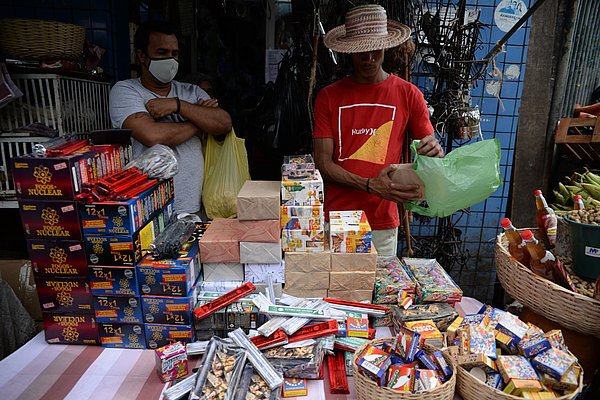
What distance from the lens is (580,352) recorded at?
1439 millimetres

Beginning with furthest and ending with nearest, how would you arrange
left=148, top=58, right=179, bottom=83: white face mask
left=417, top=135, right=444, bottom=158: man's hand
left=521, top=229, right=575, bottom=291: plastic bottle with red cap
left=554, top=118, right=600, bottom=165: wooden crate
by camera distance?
left=554, top=118, right=600, bottom=165: wooden crate → left=148, top=58, right=179, bottom=83: white face mask → left=417, top=135, right=444, bottom=158: man's hand → left=521, top=229, right=575, bottom=291: plastic bottle with red cap

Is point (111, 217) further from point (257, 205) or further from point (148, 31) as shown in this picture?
point (148, 31)

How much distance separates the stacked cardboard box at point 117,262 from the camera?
1489 millimetres

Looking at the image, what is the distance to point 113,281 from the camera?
1.54 m

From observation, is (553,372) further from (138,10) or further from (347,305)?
(138,10)

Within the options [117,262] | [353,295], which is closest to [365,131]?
[353,295]

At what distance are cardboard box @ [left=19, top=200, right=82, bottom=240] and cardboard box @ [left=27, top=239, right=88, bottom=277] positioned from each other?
3 centimetres

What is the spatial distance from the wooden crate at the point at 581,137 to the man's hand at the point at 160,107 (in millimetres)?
2687

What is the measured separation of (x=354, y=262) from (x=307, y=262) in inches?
8.2

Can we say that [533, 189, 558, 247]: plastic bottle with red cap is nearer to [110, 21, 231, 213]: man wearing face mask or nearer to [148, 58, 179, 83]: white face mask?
[110, 21, 231, 213]: man wearing face mask

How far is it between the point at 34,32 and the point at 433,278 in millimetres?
2893

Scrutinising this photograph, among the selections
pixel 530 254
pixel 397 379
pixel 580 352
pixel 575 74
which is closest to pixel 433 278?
pixel 530 254

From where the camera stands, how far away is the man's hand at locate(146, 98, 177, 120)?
225 centimetres

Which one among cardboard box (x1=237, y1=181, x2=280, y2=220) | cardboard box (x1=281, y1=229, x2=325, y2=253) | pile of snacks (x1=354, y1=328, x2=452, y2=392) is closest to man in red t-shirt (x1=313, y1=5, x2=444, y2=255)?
cardboard box (x1=281, y1=229, x2=325, y2=253)
